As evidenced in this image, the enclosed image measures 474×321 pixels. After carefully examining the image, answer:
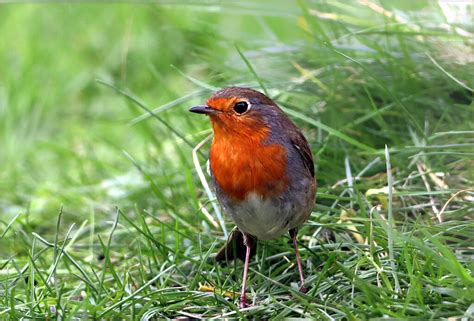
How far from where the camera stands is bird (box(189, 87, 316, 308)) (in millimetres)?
3344

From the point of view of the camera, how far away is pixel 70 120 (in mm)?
7035

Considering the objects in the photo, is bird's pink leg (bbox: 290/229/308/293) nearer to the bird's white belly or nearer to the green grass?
the green grass

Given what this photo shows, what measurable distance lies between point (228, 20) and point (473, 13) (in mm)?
3710

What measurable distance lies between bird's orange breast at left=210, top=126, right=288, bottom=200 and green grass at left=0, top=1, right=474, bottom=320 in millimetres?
335

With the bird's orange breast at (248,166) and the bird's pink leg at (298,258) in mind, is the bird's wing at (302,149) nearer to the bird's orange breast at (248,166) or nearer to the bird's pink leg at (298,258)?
the bird's orange breast at (248,166)

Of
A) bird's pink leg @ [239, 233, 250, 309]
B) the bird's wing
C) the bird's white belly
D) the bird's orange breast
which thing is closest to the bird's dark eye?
the bird's orange breast

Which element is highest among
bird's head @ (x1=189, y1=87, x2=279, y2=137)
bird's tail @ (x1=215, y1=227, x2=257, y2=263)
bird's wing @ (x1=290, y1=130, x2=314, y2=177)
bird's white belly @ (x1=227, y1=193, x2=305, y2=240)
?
bird's head @ (x1=189, y1=87, x2=279, y2=137)

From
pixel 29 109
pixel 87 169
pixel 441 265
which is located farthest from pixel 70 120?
pixel 441 265

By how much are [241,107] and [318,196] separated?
2.40 ft

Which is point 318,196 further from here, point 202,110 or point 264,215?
point 202,110

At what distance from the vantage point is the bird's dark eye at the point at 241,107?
3463 millimetres

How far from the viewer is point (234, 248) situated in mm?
3846

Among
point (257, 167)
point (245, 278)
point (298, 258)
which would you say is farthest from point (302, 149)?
point (245, 278)

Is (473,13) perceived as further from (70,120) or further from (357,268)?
(70,120)
